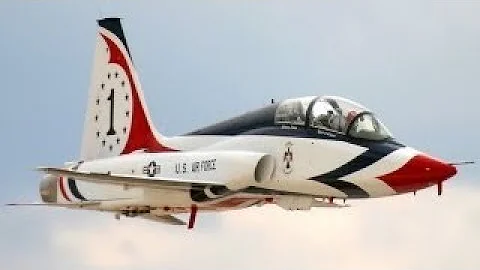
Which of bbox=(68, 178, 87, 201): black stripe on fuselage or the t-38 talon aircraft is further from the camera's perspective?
bbox=(68, 178, 87, 201): black stripe on fuselage

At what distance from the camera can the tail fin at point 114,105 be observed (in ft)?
129

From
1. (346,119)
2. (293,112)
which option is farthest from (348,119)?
(293,112)

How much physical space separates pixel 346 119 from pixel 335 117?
0.92 ft

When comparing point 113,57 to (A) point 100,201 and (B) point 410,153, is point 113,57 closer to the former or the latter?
(A) point 100,201

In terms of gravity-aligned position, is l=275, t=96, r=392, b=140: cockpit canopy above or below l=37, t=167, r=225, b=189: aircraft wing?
above

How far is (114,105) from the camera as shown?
40.5 metres

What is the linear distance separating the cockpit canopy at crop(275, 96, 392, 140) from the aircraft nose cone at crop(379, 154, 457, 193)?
1182 mm

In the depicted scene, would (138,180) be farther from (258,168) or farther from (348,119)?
(348,119)

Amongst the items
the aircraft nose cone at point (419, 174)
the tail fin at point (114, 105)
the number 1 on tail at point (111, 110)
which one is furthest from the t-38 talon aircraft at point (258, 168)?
the number 1 on tail at point (111, 110)

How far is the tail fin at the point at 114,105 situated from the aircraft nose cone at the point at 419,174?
835 cm

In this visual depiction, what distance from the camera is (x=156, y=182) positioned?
34.9m

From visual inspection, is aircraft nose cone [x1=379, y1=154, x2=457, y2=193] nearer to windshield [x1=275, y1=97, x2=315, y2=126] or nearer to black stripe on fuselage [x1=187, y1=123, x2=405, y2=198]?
black stripe on fuselage [x1=187, y1=123, x2=405, y2=198]

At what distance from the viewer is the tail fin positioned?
39.4m

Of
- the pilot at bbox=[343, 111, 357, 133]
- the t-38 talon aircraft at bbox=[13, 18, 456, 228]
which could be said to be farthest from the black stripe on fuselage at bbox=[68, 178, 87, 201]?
the pilot at bbox=[343, 111, 357, 133]
